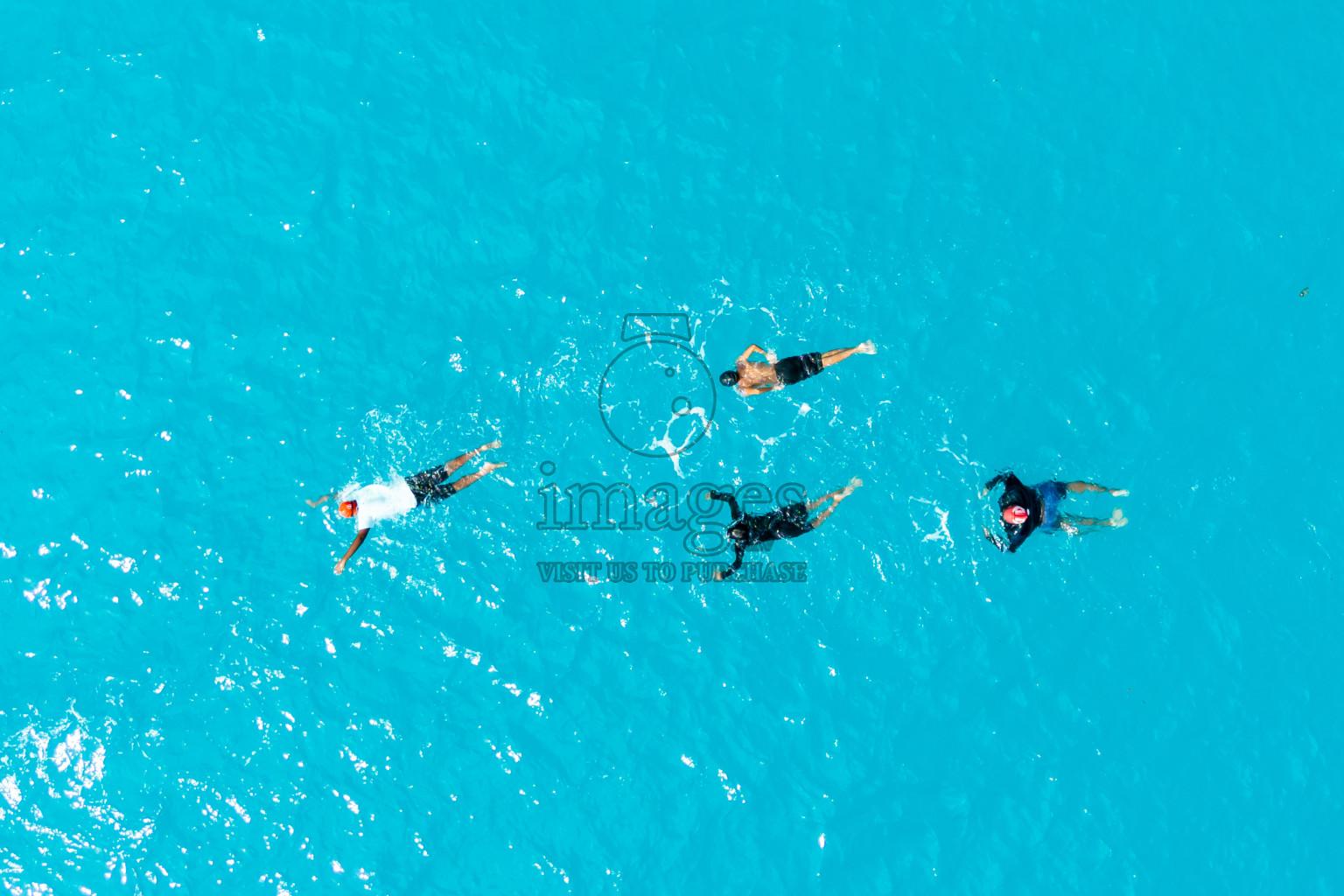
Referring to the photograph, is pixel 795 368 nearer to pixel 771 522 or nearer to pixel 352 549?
pixel 771 522

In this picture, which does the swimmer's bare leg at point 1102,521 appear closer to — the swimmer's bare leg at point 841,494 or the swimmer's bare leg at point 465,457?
the swimmer's bare leg at point 841,494

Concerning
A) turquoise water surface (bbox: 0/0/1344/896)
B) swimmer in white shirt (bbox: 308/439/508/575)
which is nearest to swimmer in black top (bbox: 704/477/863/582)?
turquoise water surface (bbox: 0/0/1344/896)

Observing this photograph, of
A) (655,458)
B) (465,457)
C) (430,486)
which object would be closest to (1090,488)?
(655,458)

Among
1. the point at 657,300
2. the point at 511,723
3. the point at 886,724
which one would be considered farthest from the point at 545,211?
the point at 886,724

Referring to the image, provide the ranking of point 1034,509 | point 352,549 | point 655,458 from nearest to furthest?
point 1034,509
point 352,549
point 655,458

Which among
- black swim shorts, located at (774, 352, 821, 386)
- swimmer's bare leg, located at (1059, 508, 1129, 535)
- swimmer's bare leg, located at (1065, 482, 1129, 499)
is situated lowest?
swimmer's bare leg, located at (1059, 508, 1129, 535)

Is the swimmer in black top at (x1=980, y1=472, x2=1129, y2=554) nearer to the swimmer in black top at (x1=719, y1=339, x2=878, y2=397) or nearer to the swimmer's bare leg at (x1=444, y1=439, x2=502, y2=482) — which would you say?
the swimmer in black top at (x1=719, y1=339, x2=878, y2=397)
